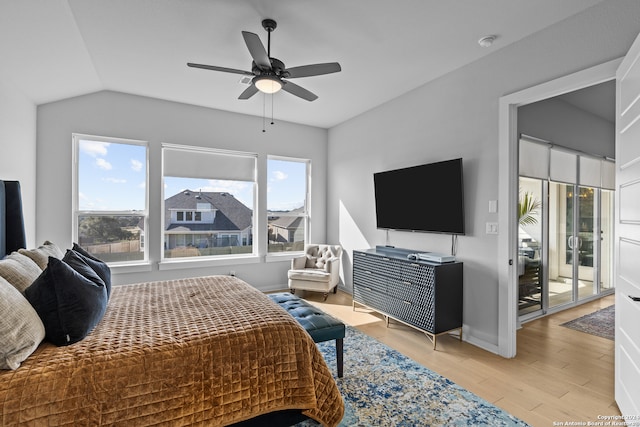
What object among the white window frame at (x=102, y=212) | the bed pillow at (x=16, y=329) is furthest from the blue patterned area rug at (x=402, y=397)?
the white window frame at (x=102, y=212)

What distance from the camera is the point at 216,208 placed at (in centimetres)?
489

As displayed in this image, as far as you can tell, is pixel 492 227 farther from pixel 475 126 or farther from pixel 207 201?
pixel 207 201

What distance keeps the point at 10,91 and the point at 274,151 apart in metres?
3.10

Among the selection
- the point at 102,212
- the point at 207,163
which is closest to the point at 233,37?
the point at 207,163

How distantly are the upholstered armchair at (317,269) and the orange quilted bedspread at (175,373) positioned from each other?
252 cm

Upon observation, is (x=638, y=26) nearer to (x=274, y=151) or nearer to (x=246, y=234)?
(x=274, y=151)

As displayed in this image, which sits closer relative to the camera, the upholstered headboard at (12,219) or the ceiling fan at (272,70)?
the ceiling fan at (272,70)

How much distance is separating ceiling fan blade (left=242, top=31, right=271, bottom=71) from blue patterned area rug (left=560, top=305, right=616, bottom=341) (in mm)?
4213

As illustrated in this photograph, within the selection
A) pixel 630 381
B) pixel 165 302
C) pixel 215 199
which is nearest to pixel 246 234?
pixel 215 199

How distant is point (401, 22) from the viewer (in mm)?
2533

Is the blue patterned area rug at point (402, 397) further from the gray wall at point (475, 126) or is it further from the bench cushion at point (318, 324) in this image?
the gray wall at point (475, 126)

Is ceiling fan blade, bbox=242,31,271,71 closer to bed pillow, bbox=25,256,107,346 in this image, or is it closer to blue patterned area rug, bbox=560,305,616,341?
bed pillow, bbox=25,256,107,346

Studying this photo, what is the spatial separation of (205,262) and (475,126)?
3914 mm

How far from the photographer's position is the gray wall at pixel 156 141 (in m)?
3.79
